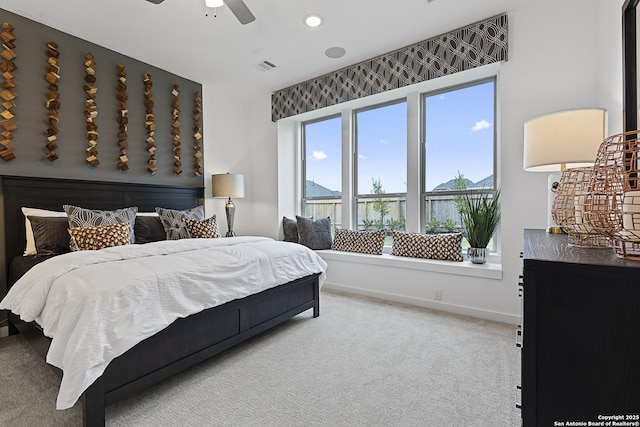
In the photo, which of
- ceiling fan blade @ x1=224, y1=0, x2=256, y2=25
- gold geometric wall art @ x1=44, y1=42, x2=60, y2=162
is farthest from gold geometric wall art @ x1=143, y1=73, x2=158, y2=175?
ceiling fan blade @ x1=224, y1=0, x2=256, y2=25

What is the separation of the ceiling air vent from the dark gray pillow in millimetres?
2167

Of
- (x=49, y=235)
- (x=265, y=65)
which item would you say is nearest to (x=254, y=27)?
(x=265, y=65)

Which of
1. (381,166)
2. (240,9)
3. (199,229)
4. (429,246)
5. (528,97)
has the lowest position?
(429,246)

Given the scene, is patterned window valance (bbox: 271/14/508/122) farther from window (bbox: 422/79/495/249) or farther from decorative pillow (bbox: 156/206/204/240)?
decorative pillow (bbox: 156/206/204/240)

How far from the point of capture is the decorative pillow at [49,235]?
8.20 ft

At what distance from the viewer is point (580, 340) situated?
2.49ft

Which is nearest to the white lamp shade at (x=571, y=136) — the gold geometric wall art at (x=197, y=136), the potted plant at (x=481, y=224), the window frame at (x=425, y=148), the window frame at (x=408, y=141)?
the potted plant at (x=481, y=224)

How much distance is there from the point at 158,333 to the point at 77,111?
2644 mm

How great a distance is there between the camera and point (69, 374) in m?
1.33

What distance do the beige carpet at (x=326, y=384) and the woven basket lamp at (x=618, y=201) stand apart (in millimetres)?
1179

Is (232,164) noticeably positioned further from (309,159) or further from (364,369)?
(364,369)

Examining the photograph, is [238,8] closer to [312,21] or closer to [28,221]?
[312,21]

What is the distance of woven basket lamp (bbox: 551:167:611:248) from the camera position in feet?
3.76

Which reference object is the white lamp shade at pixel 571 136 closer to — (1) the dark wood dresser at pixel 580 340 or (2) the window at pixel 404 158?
(1) the dark wood dresser at pixel 580 340
